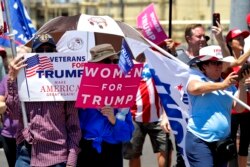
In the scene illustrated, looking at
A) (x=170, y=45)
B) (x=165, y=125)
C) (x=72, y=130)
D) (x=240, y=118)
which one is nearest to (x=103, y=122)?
(x=72, y=130)

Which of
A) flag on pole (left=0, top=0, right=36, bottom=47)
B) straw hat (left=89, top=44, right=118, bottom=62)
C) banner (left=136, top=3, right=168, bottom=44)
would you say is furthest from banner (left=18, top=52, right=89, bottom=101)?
banner (left=136, top=3, right=168, bottom=44)

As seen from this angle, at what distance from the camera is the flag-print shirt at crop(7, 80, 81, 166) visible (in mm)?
5082

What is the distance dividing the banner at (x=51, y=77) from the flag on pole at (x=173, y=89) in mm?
880

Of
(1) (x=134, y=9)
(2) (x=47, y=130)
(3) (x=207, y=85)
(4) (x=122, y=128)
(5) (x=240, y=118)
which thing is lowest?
(1) (x=134, y=9)

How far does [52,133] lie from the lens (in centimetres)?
508

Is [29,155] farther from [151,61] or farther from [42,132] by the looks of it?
[151,61]

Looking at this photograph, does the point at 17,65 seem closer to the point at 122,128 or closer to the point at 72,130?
the point at 72,130

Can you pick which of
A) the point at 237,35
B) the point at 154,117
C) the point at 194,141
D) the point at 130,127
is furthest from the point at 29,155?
the point at 237,35

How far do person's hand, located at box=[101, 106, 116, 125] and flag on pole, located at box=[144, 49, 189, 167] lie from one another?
0.85 meters

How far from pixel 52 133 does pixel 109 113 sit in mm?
519

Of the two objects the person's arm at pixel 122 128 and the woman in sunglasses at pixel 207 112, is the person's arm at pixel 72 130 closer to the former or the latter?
the person's arm at pixel 122 128

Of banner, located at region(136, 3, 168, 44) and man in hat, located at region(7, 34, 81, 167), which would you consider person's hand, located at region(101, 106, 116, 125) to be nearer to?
man in hat, located at region(7, 34, 81, 167)

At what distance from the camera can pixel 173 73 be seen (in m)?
6.01

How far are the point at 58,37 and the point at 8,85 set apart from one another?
0.78 metres
